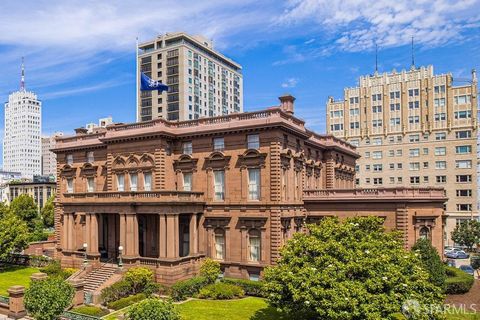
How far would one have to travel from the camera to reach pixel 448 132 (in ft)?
261

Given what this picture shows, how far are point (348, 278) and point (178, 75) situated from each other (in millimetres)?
93132

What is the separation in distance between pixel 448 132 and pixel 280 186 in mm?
56600

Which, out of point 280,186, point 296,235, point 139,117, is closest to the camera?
point 296,235

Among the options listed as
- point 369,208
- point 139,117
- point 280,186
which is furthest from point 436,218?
point 139,117

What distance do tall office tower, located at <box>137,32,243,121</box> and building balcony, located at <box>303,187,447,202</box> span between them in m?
71.1

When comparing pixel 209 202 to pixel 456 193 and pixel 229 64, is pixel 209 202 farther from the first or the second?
pixel 229 64

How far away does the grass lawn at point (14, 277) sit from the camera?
125 ft

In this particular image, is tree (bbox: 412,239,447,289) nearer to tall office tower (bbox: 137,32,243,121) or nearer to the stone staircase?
the stone staircase

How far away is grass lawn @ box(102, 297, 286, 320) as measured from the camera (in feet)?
92.2

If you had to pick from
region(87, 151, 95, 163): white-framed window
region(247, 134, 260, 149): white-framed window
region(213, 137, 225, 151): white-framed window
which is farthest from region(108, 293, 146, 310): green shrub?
region(87, 151, 95, 163): white-framed window

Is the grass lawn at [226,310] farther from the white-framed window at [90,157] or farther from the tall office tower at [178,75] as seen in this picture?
the tall office tower at [178,75]

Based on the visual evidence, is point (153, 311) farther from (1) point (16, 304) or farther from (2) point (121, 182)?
(2) point (121, 182)

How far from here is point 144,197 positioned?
37375 mm

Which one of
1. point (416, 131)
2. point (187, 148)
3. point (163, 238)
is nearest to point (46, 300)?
point (163, 238)
